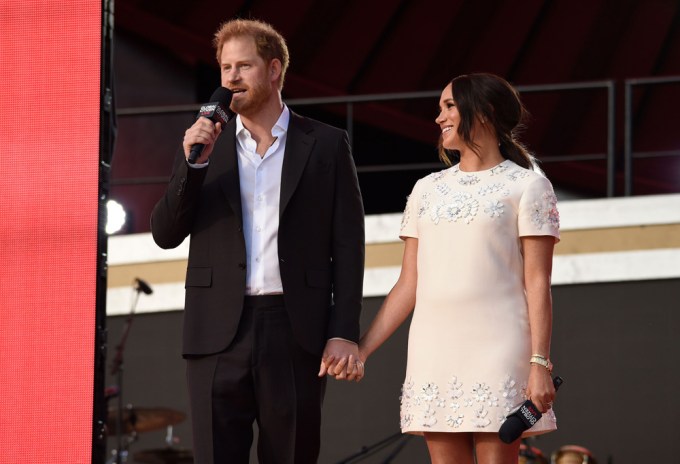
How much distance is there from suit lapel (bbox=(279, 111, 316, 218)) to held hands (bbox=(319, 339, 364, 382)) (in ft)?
1.12

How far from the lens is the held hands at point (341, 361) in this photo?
2.62 meters

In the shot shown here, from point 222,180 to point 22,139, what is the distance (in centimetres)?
70

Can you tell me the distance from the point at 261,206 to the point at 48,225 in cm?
69

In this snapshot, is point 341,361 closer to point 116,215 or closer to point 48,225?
point 48,225

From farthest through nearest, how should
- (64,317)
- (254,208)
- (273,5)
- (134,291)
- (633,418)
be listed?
1. (273,5)
2. (134,291)
3. (633,418)
4. (64,317)
5. (254,208)

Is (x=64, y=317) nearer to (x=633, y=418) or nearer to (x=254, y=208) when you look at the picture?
(x=254, y=208)

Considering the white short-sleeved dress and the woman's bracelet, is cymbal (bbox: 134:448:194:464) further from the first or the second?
the woman's bracelet

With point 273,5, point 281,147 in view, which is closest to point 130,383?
point 281,147

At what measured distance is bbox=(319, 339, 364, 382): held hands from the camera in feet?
8.61

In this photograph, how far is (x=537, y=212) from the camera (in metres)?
2.54

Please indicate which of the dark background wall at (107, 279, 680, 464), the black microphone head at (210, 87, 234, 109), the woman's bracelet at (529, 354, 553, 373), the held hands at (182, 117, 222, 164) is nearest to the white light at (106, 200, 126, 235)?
the dark background wall at (107, 279, 680, 464)

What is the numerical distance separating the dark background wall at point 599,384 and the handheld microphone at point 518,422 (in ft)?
12.0

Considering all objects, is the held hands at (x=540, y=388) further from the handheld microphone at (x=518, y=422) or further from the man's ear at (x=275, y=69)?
the man's ear at (x=275, y=69)

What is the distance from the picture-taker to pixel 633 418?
5844 millimetres
